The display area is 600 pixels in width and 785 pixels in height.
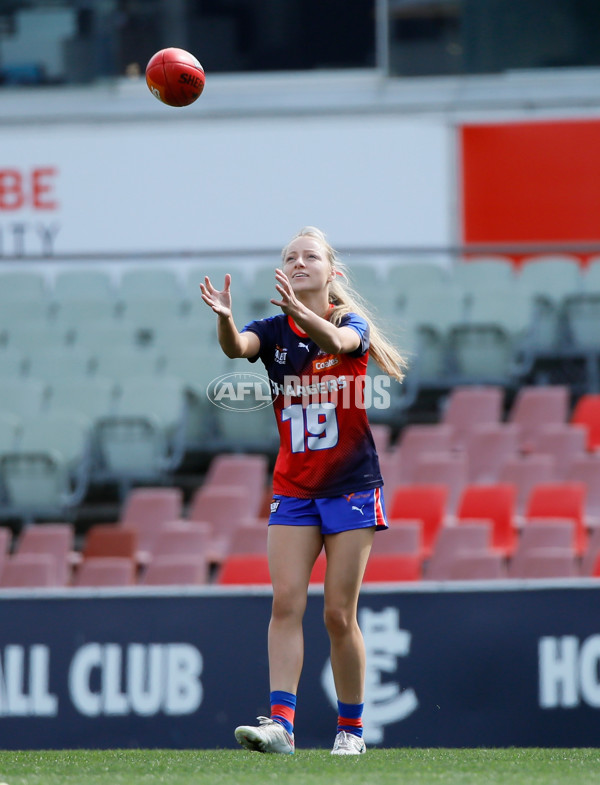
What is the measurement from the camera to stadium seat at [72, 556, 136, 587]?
782 centimetres

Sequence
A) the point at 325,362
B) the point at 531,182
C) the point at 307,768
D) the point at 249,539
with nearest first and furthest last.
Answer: the point at 307,768
the point at 325,362
the point at 249,539
the point at 531,182

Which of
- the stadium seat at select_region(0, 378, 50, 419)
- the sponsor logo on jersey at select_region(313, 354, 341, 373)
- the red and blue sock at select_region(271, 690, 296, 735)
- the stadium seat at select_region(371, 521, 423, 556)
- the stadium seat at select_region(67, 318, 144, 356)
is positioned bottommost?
the stadium seat at select_region(371, 521, 423, 556)

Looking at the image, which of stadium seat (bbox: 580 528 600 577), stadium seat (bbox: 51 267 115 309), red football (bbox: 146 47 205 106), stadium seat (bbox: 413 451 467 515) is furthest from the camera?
stadium seat (bbox: 51 267 115 309)

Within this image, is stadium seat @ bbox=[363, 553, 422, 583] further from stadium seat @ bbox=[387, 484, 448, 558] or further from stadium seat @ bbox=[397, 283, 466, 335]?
stadium seat @ bbox=[397, 283, 466, 335]

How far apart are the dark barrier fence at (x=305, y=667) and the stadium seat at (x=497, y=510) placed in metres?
2.00

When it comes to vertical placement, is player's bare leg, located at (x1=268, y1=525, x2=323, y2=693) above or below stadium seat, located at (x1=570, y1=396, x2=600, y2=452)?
above

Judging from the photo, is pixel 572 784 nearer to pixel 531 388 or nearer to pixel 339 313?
pixel 339 313

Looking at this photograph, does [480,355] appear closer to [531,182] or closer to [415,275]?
[415,275]

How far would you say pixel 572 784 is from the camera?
3635 millimetres

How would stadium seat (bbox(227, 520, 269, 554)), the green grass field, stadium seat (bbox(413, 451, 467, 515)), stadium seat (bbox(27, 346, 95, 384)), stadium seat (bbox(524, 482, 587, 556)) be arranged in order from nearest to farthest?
the green grass field, stadium seat (bbox(227, 520, 269, 554)), stadium seat (bbox(524, 482, 587, 556)), stadium seat (bbox(413, 451, 467, 515)), stadium seat (bbox(27, 346, 95, 384))

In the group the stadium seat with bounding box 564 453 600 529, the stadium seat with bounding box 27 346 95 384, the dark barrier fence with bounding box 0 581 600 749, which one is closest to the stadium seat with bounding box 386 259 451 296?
the stadium seat with bounding box 27 346 95 384

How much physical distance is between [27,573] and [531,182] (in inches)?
316

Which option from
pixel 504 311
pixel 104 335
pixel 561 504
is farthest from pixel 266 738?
pixel 104 335

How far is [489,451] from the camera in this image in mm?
9539
